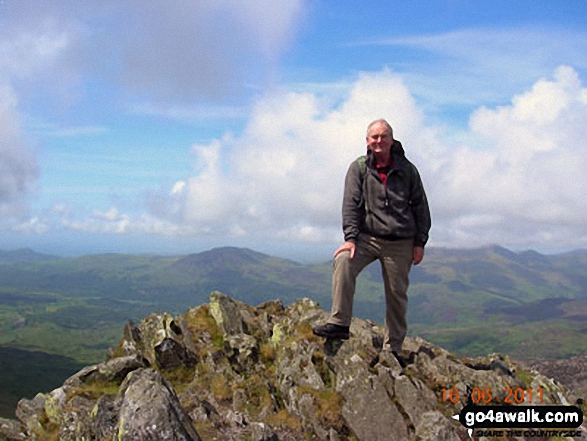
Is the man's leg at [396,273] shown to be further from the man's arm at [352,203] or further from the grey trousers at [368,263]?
the man's arm at [352,203]

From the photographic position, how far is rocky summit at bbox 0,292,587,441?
543 inches

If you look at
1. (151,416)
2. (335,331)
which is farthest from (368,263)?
(151,416)

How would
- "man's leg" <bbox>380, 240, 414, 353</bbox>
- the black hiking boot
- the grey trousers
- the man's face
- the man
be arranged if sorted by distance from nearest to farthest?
the man's face, the man, the grey trousers, "man's leg" <bbox>380, 240, 414, 353</bbox>, the black hiking boot

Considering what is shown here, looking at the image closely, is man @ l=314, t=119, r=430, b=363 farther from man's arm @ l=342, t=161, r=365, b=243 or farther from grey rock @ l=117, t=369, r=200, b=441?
grey rock @ l=117, t=369, r=200, b=441

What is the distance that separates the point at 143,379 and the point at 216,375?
726 cm

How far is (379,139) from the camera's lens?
1583 cm

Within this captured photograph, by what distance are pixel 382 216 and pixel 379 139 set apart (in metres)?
2.80

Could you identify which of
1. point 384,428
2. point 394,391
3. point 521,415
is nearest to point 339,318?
point 394,391

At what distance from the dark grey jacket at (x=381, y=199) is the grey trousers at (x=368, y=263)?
47 cm

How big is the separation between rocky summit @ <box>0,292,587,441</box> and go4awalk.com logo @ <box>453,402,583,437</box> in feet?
1.03

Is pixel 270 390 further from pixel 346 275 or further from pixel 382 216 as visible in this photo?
pixel 382 216

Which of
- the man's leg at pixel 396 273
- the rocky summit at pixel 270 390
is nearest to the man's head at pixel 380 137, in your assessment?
the man's leg at pixel 396 273

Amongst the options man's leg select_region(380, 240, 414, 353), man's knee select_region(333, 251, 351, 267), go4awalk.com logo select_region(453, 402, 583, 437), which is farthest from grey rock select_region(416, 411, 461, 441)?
man's knee select_region(333, 251, 351, 267)

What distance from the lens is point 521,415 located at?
15.9 metres
